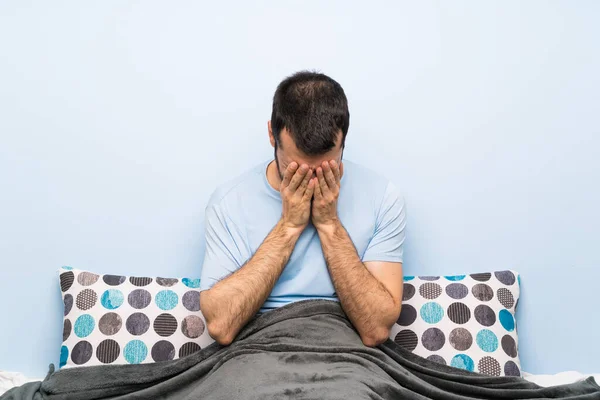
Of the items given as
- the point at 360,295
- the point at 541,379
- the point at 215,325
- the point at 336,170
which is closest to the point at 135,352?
the point at 215,325

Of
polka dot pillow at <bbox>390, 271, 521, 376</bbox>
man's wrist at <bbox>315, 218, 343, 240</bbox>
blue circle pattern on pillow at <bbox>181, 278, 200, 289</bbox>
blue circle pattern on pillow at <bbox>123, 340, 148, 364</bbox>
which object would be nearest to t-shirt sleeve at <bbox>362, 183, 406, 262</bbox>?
man's wrist at <bbox>315, 218, 343, 240</bbox>

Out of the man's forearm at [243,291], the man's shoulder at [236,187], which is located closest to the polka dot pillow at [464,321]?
the man's forearm at [243,291]

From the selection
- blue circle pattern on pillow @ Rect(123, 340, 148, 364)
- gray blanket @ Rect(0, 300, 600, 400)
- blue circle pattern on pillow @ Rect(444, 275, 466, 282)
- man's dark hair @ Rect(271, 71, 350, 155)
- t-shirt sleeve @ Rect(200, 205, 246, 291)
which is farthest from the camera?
blue circle pattern on pillow @ Rect(444, 275, 466, 282)

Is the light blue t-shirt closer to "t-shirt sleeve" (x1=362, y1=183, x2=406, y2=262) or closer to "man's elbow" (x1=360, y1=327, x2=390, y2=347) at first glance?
"t-shirt sleeve" (x1=362, y1=183, x2=406, y2=262)

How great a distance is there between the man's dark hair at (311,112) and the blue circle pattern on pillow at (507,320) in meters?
0.77

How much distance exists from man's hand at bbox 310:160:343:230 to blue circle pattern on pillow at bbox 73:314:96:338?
0.73 meters

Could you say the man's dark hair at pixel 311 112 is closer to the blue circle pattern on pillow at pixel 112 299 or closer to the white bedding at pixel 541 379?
the blue circle pattern on pillow at pixel 112 299

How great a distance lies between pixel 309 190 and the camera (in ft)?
6.02

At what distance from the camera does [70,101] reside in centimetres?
215

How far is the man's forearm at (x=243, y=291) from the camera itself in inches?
69.8

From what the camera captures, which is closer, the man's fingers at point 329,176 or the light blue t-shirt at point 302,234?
the man's fingers at point 329,176

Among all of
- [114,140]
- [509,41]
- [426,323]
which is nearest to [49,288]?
[114,140]

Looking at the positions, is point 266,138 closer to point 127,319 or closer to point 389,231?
point 389,231

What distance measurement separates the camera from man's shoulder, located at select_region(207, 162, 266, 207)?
6.42ft
